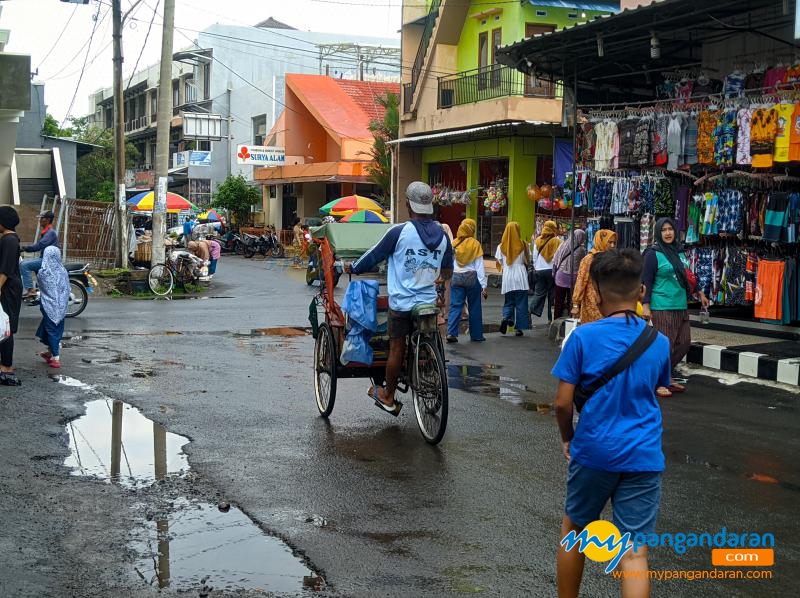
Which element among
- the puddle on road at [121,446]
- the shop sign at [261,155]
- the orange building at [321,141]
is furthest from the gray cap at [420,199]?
the shop sign at [261,155]

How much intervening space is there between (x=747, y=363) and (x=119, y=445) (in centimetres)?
695

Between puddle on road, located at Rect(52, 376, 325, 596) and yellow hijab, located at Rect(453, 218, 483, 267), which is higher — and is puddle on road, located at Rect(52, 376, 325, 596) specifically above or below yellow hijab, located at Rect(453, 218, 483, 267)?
below

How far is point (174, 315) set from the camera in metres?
16.9

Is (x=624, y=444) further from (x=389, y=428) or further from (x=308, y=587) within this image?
(x=389, y=428)

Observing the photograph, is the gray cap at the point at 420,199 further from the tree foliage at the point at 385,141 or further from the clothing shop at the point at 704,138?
the tree foliage at the point at 385,141

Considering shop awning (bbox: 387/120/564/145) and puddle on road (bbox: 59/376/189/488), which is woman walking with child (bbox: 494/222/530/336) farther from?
shop awning (bbox: 387/120/564/145)

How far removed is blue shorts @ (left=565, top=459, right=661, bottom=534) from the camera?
371cm

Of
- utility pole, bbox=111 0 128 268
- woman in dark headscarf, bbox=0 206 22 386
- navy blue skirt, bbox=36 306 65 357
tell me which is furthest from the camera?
utility pole, bbox=111 0 128 268

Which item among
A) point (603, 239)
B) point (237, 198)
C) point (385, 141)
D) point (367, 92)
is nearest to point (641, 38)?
point (603, 239)

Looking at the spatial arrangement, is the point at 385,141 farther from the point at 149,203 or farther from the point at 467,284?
the point at 467,284

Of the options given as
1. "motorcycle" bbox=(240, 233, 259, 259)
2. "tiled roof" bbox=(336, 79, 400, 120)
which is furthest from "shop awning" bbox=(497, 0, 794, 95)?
"tiled roof" bbox=(336, 79, 400, 120)

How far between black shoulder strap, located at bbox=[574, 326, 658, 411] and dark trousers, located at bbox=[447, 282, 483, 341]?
9517 millimetres

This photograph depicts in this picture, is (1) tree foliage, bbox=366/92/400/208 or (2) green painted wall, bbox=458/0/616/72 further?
(1) tree foliage, bbox=366/92/400/208

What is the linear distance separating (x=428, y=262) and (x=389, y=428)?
144cm
